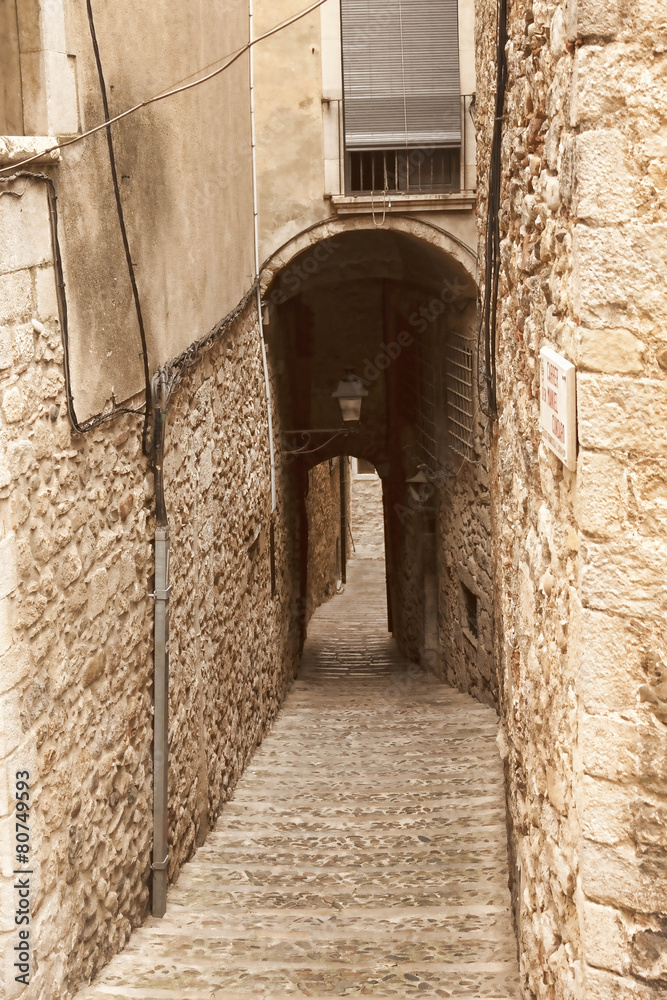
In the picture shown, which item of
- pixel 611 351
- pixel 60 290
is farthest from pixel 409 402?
pixel 611 351

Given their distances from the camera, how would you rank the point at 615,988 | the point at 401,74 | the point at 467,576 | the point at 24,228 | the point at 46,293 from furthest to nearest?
the point at 467,576 < the point at 401,74 < the point at 46,293 < the point at 24,228 < the point at 615,988

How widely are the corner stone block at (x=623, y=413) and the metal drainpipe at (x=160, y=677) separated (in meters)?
3.20

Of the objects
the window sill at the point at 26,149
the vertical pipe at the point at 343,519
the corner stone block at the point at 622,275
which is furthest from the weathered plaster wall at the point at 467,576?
the vertical pipe at the point at 343,519

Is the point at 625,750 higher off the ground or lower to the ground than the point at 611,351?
lower

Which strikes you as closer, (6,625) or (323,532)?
(6,625)

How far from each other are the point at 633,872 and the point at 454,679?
829 cm

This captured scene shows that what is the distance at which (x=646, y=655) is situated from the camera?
2518 mm

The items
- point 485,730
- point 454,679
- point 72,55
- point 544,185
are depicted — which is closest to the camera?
point 544,185

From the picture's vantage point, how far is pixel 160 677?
17.7ft

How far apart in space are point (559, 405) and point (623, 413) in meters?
0.23

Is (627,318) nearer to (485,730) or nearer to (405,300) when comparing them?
(485,730)

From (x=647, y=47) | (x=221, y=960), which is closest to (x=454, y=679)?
(x=221, y=960)

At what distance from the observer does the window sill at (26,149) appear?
3.67m

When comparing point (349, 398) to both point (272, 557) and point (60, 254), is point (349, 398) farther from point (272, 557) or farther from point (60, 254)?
point (60, 254)
